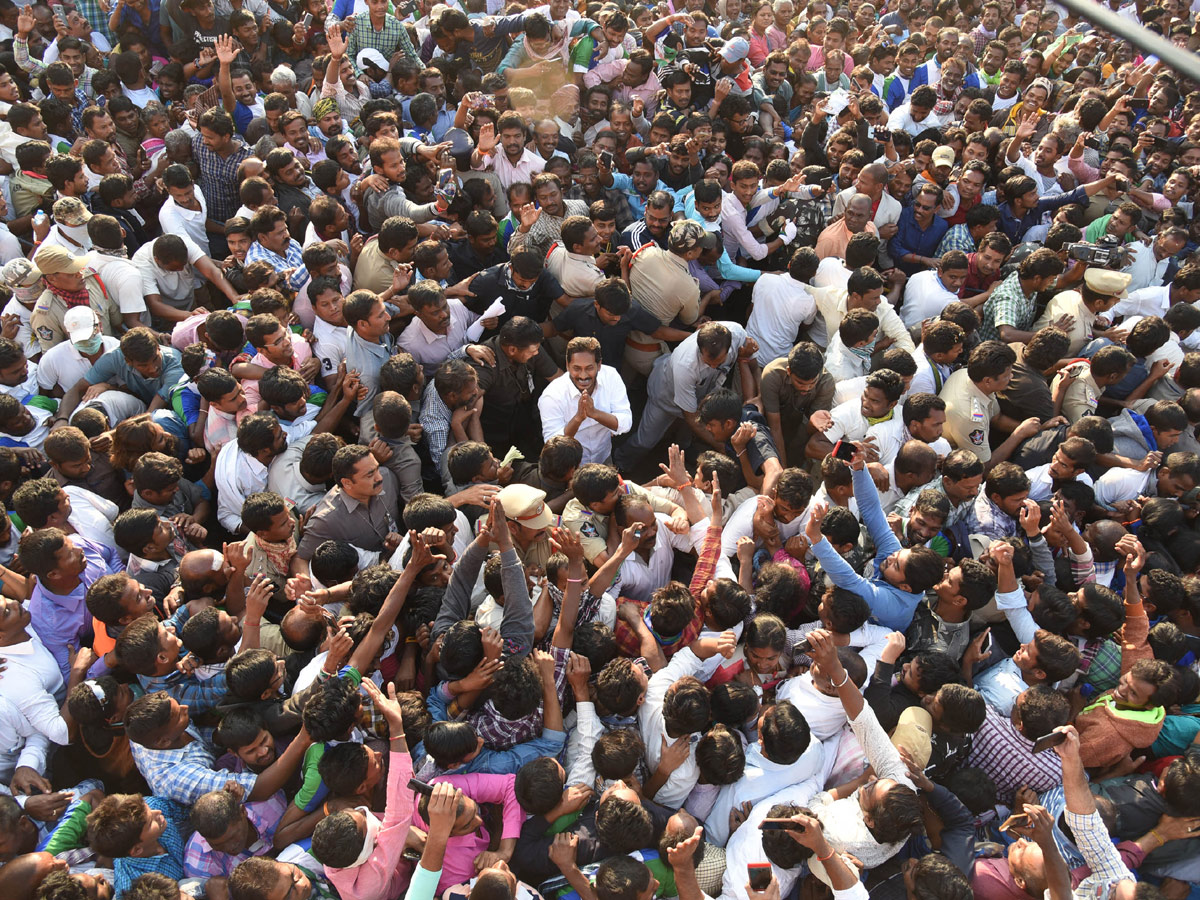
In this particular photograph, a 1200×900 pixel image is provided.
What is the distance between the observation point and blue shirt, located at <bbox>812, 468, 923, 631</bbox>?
4.12 metres

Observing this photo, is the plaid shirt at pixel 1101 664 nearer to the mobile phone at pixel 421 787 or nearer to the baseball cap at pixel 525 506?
the baseball cap at pixel 525 506

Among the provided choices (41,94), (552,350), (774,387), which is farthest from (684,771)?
(41,94)

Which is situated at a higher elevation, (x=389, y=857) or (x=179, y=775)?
(x=389, y=857)

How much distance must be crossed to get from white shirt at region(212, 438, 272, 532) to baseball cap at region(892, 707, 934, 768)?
340 centimetres

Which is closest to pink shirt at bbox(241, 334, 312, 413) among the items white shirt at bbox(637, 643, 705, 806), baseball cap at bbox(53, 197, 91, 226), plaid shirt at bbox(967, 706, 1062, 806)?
baseball cap at bbox(53, 197, 91, 226)

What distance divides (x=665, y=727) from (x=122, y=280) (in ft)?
14.9

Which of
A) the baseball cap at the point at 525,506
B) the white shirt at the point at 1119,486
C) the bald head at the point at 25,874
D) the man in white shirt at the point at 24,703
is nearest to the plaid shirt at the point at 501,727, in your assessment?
the baseball cap at the point at 525,506

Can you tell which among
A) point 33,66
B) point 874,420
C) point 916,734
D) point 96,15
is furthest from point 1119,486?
point 96,15

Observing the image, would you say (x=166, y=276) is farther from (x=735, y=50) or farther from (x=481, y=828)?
(x=735, y=50)

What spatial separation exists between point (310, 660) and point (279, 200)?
3.98 meters

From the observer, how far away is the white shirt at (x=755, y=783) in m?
3.54

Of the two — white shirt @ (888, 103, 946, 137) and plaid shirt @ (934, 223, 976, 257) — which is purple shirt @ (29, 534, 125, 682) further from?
white shirt @ (888, 103, 946, 137)

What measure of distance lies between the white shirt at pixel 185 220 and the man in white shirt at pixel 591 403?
10.0 ft

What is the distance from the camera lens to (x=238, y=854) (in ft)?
10.7
